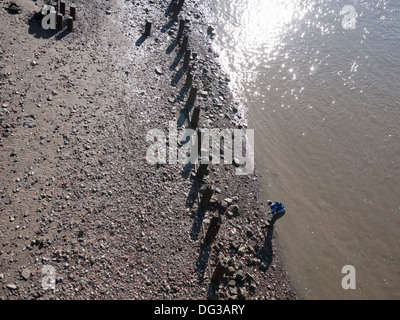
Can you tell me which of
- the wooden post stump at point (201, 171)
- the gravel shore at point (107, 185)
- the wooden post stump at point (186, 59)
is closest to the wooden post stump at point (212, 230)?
the gravel shore at point (107, 185)

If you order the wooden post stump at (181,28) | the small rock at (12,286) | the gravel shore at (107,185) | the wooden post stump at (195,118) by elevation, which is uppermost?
the wooden post stump at (181,28)

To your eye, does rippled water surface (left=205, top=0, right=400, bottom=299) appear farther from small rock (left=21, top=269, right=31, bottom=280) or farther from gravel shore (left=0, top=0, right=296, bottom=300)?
small rock (left=21, top=269, right=31, bottom=280)

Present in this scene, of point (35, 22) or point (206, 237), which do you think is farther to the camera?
point (35, 22)

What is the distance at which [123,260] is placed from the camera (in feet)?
30.2

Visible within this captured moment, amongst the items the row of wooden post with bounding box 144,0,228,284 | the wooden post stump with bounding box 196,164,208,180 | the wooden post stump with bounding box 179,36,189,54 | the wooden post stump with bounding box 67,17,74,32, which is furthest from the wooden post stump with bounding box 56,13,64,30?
the wooden post stump with bounding box 196,164,208,180

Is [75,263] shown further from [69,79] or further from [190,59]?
[190,59]

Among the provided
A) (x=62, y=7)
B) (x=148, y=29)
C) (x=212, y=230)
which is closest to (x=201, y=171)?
(x=212, y=230)

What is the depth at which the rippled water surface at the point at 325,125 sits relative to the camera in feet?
38.0

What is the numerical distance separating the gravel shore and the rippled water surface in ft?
4.95

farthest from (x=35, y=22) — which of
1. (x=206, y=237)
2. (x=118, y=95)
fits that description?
(x=206, y=237)

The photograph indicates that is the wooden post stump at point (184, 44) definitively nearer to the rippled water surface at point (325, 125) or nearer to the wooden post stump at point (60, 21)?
the rippled water surface at point (325, 125)

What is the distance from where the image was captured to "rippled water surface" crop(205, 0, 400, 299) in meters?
11.6

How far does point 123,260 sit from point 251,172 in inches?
261

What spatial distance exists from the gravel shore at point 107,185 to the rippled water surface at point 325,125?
1510 millimetres
